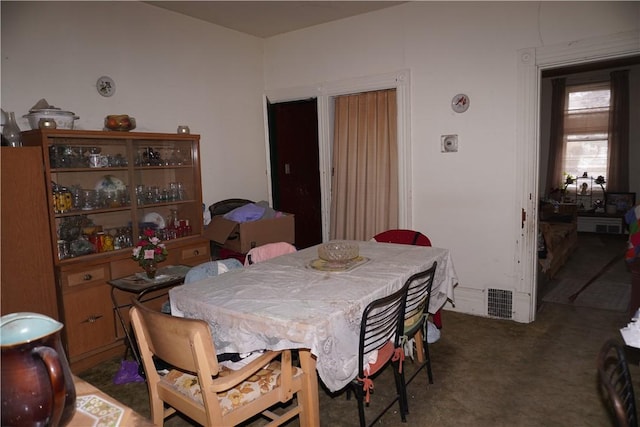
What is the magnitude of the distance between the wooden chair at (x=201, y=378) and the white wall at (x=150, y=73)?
7.65 feet

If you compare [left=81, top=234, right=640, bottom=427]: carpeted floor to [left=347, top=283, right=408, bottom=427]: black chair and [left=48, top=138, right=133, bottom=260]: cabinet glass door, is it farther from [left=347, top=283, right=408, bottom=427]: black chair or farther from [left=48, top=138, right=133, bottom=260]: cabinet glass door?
[left=48, top=138, right=133, bottom=260]: cabinet glass door

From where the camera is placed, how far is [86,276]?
314cm

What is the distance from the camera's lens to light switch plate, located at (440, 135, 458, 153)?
12.8ft

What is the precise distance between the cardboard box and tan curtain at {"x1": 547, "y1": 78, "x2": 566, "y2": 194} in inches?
250

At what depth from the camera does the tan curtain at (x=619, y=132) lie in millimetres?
7281

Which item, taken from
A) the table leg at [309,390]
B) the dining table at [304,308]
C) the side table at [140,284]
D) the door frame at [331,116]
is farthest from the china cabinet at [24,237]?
the door frame at [331,116]

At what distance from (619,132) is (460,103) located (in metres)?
5.31

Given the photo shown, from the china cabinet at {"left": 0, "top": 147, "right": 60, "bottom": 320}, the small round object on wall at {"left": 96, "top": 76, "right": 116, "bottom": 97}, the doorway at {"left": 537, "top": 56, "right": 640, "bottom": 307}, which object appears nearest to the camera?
the china cabinet at {"left": 0, "top": 147, "right": 60, "bottom": 320}

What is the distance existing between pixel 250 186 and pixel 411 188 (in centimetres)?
189

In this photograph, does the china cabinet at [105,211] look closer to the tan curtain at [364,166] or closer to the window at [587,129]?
the tan curtain at [364,166]

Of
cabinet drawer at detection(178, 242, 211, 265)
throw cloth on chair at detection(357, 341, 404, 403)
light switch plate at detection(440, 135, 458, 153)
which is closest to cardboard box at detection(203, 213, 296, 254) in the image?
cabinet drawer at detection(178, 242, 211, 265)

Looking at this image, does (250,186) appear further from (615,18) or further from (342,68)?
(615,18)

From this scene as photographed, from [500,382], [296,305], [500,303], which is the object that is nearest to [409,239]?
[500,303]

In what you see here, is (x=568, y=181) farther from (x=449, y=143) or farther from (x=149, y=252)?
(x=149, y=252)
